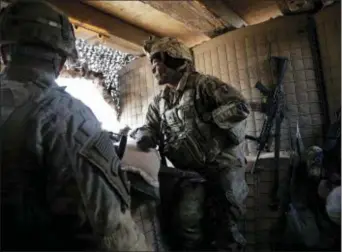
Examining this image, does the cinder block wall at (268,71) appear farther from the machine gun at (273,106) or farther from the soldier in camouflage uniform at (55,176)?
the soldier in camouflage uniform at (55,176)

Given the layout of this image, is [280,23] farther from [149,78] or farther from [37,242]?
[37,242]

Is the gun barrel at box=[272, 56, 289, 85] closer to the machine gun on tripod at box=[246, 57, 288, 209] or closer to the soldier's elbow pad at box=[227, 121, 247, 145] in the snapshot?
the machine gun on tripod at box=[246, 57, 288, 209]

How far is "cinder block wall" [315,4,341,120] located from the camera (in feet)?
6.69

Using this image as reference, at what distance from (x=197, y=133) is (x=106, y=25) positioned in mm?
907

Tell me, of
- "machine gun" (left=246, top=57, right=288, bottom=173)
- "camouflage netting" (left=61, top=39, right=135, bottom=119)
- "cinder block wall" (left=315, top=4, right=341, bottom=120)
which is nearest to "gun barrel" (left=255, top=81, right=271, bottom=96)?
"machine gun" (left=246, top=57, right=288, bottom=173)

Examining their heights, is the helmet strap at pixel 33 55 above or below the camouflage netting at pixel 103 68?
below

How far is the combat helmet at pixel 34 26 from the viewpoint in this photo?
2.69ft

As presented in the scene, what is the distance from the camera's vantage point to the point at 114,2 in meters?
1.89

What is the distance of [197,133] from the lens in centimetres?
181

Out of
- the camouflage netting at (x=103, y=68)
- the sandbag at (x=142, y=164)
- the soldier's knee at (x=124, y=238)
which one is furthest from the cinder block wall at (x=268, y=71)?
the soldier's knee at (x=124, y=238)

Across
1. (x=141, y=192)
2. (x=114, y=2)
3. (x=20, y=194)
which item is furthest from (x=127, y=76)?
(x=20, y=194)

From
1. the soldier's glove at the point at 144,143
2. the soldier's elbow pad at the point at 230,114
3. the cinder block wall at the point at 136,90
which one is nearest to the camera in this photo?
the soldier's glove at the point at 144,143

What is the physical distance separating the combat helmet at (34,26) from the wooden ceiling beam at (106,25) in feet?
2.93

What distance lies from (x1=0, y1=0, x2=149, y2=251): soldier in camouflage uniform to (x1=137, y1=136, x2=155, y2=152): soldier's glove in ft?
2.37
